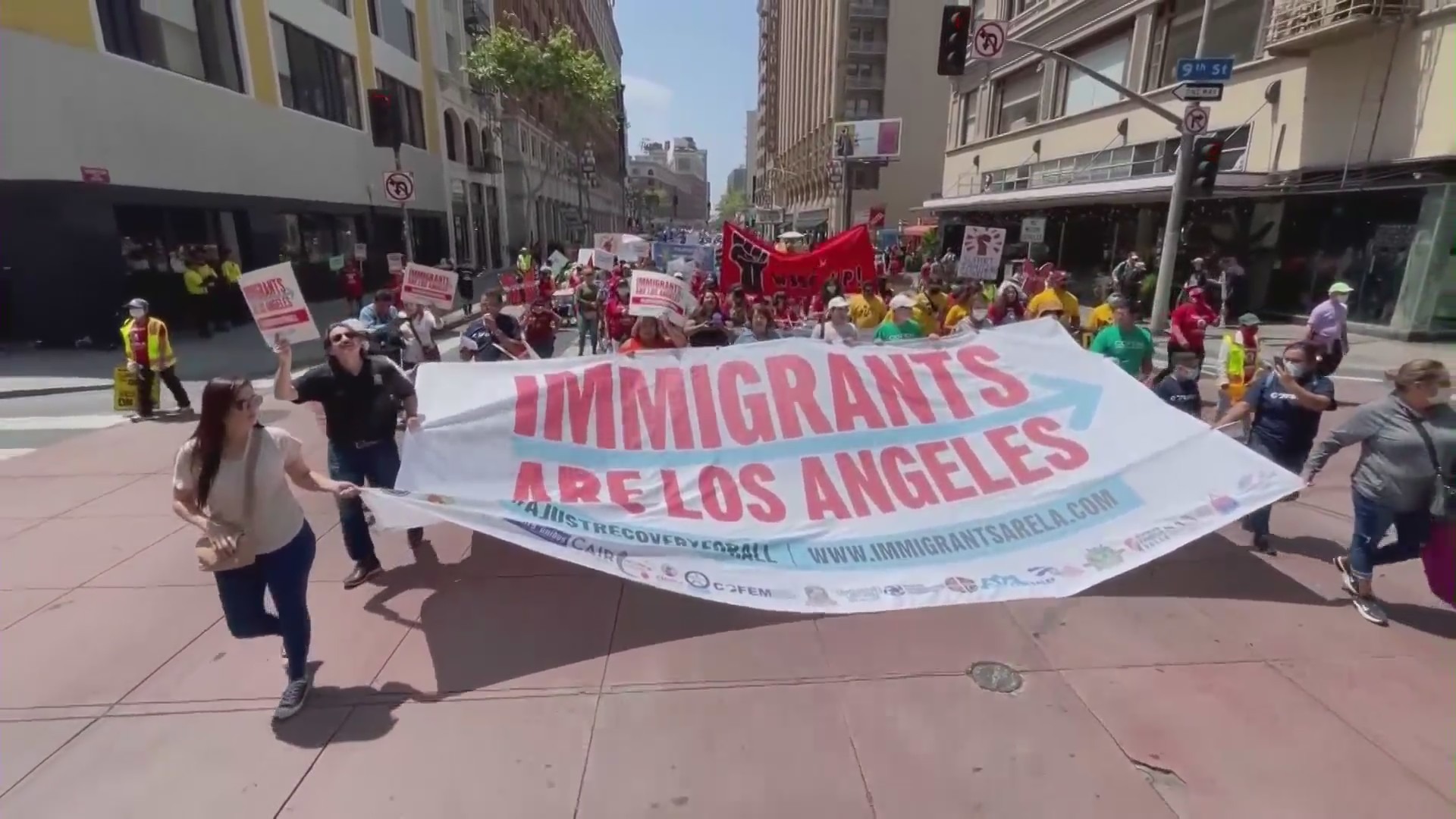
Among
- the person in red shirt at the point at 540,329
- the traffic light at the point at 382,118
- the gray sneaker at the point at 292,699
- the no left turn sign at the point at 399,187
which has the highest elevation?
the traffic light at the point at 382,118

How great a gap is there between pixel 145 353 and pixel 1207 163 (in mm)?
17169

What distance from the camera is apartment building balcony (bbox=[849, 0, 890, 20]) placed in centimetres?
6003

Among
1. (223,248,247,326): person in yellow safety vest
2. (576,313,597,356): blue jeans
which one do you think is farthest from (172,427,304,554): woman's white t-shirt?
(223,248,247,326): person in yellow safety vest

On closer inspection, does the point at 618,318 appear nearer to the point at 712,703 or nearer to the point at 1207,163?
the point at 712,703

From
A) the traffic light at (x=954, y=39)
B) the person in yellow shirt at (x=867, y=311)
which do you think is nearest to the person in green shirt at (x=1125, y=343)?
the person in yellow shirt at (x=867, y=311)

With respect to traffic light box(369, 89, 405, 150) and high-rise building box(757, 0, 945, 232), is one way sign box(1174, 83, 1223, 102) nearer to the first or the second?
traffic light box(369, 89, 405, 150)

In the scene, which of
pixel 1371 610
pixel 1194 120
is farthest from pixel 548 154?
pixel 1371 610

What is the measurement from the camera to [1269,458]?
514cm

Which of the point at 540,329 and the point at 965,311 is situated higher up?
the point at 965,311

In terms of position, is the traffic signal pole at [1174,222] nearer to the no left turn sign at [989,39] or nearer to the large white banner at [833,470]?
the no left turn sign at [989,39]

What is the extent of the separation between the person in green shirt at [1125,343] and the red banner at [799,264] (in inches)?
172

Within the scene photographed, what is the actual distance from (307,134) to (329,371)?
2048cm

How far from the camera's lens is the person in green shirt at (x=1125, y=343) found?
6715 mm

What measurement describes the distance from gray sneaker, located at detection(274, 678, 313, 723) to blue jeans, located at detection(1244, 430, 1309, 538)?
20.1 feet
